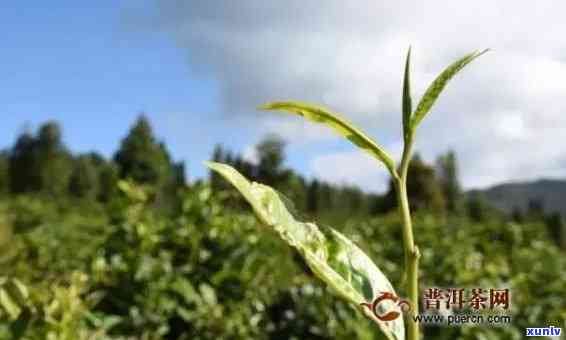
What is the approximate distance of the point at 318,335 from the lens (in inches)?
172

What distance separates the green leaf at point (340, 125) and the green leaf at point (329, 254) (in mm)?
82

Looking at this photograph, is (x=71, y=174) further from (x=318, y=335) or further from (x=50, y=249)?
(x=318, y=335)

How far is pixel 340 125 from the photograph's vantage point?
2.34ft

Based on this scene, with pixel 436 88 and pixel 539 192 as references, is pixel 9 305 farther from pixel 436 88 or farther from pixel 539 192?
pixel 539 192

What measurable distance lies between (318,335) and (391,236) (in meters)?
6.10

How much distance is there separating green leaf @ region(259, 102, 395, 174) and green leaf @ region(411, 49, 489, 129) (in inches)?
1.6

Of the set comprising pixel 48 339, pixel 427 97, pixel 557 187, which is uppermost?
pixel 427 97

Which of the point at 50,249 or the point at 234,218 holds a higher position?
the point at 234,218

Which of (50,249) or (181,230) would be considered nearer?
(181,230)

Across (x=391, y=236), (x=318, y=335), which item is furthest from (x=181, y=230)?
(x=391, y=236)

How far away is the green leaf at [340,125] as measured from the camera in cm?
70

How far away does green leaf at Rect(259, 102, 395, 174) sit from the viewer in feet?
2.30

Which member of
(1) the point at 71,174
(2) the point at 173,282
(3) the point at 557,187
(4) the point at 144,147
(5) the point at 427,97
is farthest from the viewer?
(3) the point at 557,187

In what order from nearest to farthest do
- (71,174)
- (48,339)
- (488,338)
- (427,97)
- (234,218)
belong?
(427,97) → (48,339) → (488,338) → (234,218) → (71,174)
